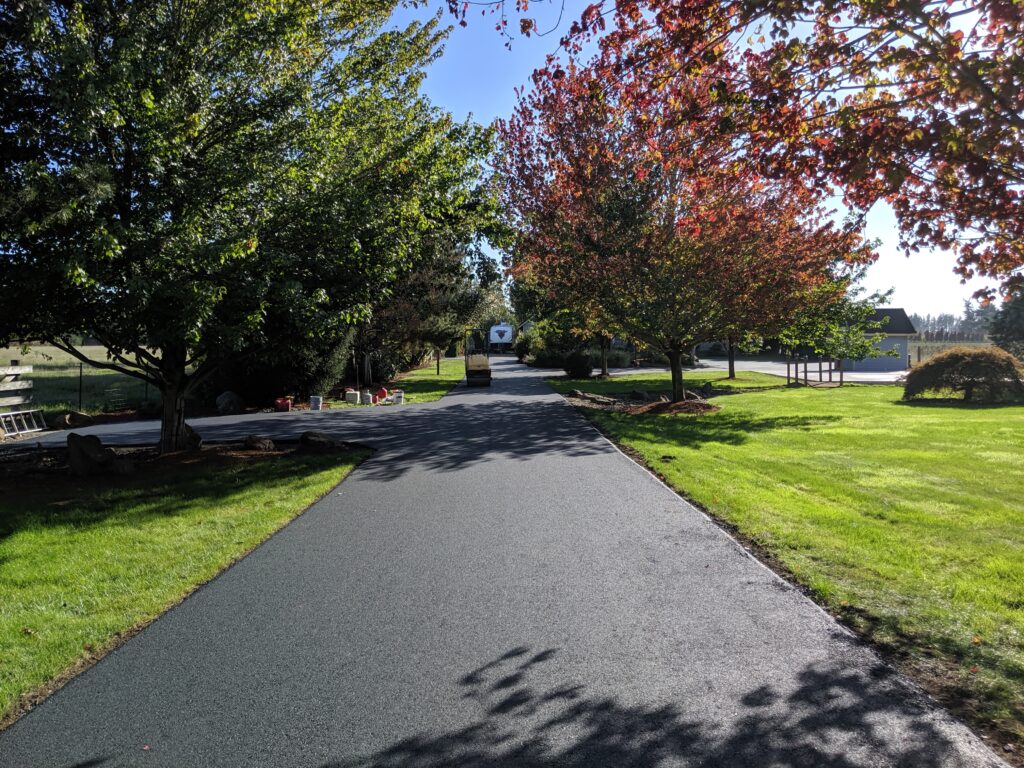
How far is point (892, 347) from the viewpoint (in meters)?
40.4

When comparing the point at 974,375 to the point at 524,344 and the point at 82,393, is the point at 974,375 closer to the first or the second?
the point at 82,393

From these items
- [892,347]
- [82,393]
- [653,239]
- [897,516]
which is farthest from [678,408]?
[892,347]

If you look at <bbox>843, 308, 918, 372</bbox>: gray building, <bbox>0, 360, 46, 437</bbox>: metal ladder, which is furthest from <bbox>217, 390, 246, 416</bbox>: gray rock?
<bbox>843, 308, 918, 372</bbox>: gray building

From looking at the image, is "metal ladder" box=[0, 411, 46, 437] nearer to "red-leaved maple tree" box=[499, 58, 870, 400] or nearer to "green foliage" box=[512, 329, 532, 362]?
"red-leaved maple tree" box=[499, 58, 870, 400]

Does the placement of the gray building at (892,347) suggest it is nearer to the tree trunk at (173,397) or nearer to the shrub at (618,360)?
the shrub at (618,360)

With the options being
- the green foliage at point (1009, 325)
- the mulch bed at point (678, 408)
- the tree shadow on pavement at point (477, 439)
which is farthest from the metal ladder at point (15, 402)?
the green foliage at point (1009, 325)

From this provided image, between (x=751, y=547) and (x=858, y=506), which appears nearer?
(x=751, y=547)

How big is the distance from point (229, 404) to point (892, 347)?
38.1 m

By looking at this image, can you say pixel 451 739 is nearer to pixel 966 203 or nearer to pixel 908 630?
pixel 908 630

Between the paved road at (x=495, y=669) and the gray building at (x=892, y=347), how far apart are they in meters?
36.5

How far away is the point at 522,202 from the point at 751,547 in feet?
46.1

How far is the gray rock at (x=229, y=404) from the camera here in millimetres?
19172

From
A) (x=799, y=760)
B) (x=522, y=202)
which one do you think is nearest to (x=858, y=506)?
(x=799, y=760)

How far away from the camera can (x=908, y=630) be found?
400 cm
